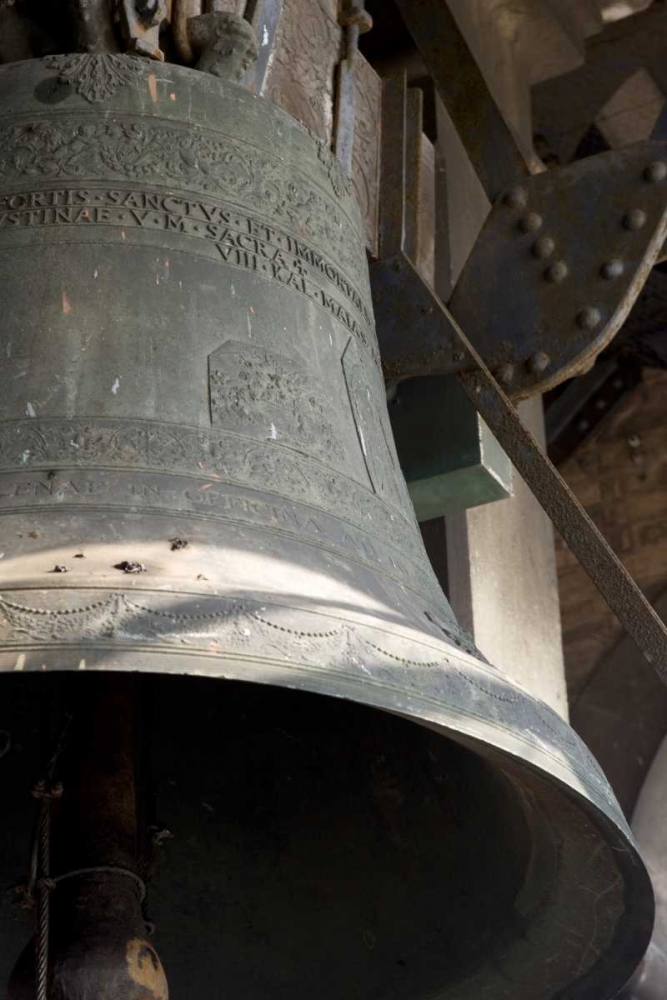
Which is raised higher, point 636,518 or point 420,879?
point 636,518

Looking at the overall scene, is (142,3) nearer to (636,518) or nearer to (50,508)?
(50,508)

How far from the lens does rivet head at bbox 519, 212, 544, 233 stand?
2.61 meters

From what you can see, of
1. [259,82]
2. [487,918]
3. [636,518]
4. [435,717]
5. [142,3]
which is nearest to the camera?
[435,717]

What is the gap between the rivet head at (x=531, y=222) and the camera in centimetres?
261

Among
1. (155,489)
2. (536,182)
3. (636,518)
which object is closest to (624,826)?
(155,489)

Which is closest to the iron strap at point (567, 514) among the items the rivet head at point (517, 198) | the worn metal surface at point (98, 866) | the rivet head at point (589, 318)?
the rivet head at point (589, 318)

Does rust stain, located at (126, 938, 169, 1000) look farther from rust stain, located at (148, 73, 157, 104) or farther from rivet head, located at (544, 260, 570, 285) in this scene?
rivet head, located at (544, 260, 570, 285)

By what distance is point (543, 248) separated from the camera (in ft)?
8.47

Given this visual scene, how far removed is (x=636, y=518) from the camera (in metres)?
5.69

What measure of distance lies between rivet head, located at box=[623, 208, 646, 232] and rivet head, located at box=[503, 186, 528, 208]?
17 cm

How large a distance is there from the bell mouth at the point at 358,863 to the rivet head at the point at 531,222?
32.4 inches

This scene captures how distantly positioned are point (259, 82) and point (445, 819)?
104 centimetres

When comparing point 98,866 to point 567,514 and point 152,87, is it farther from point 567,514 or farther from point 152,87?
point 152,87

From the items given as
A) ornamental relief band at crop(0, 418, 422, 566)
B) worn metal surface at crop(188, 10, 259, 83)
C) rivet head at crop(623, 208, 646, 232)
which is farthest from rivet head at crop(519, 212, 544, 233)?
ornamental relief band at crop(0, 418, 422, 566)
